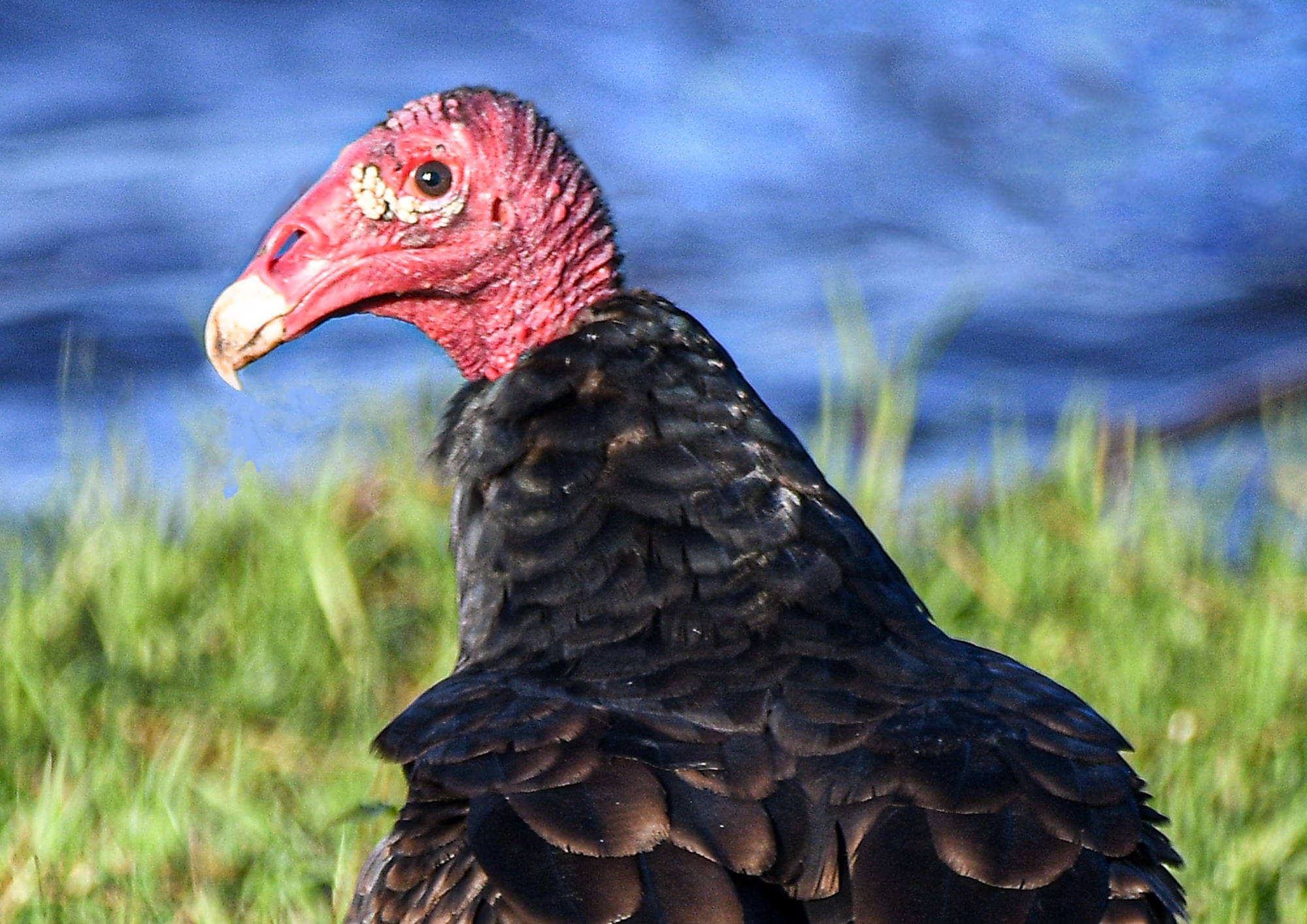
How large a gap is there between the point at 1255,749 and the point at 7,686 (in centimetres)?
265

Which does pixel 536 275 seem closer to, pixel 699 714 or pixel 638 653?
pixel 638 653

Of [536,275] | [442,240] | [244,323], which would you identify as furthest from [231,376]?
[536,275]

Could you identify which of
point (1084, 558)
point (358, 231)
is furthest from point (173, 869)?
point (1084, 558)

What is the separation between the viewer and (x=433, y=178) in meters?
3.30

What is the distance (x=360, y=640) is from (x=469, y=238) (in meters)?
1.47

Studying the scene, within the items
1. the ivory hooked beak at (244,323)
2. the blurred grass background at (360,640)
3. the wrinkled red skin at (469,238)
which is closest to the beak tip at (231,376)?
the ivory hooked beak at (244,323)

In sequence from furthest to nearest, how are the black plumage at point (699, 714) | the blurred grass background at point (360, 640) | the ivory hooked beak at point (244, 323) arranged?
Result: 1. the blurred grass background at point (360, 640)
2. the ivory hooked beak at point (244, 323)
3. the black plumage at point (699, 714)

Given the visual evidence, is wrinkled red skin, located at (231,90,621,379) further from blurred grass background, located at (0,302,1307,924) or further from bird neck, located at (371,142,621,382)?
blurred grass background, located at (0,302,1307,924)

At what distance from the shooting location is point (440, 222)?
3293mm

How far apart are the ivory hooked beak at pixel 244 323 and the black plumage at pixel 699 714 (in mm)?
345

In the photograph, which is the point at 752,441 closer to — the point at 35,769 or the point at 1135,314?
the point at 35,769

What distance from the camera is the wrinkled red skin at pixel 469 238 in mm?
3279

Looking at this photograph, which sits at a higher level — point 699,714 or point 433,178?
point 433,178

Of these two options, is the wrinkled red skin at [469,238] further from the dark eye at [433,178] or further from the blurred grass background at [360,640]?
the blurred grass background at [360,640]
